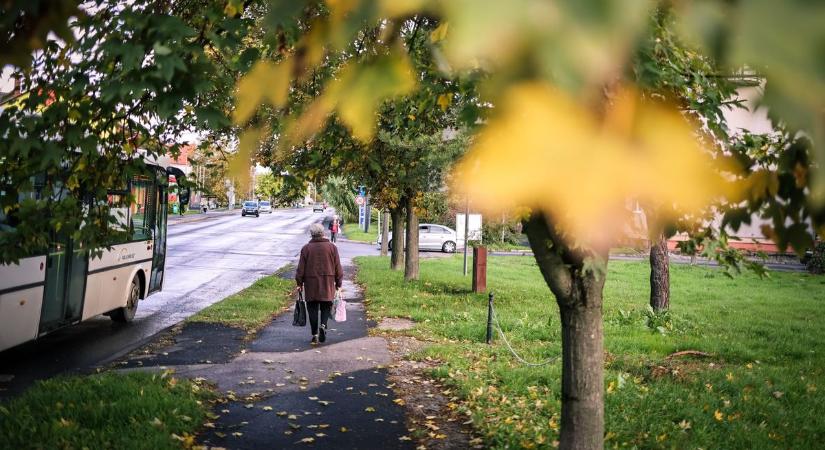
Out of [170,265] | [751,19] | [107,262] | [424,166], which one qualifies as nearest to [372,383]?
[107,262]

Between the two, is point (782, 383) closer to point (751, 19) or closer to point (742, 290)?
point (751, 19)

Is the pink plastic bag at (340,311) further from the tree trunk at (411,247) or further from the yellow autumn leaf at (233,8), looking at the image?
the tree trunk at (411,247)

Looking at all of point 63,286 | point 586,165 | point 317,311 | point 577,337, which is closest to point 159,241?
point 63,286

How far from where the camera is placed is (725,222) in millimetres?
2414

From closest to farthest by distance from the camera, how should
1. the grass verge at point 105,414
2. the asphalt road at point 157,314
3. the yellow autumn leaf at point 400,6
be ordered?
the yellow autumn leaf at point 400,6
the grass verge at point 105,414
the asphalt road at point 157,314

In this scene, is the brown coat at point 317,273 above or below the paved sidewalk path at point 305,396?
above

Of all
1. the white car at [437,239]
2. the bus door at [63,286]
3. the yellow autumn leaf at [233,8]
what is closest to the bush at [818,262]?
the white car at [437,239]

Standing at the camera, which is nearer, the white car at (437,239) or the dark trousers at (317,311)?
the dark trousers at (317,311)

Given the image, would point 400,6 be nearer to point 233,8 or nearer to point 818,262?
point 233,8

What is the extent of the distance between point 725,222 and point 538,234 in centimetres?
191

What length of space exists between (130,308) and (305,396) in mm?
6041

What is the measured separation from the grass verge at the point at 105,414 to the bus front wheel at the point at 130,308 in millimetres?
4815

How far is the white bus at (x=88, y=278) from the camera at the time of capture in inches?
306

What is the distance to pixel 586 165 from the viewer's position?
0.75 meters
